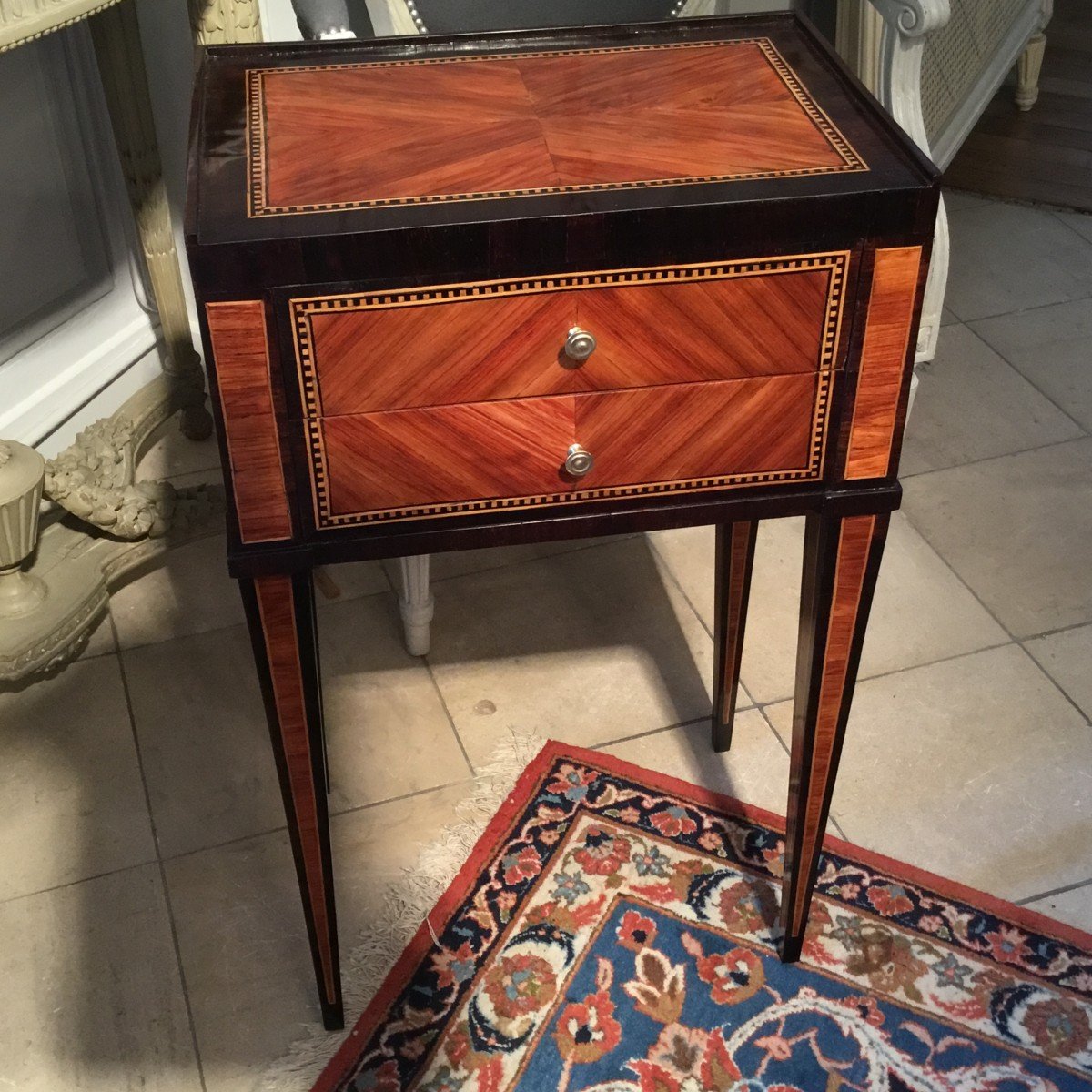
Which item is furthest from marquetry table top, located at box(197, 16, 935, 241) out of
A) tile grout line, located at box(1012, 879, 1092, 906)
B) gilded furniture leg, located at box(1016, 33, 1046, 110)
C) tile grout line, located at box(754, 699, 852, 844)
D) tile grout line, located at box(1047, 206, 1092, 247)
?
gilded furniture leg, located at box(1016, 33, 1046, 110)

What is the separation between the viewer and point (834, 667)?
3.36 feet

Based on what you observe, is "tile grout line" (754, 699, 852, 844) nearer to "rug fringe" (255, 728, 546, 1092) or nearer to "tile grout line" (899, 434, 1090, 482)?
"rug fringe" (255, 728, 546, 1092)

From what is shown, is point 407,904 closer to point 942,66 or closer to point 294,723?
point 294,723

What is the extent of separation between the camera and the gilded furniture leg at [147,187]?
1586 millimetres

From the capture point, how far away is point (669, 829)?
1.37 metres

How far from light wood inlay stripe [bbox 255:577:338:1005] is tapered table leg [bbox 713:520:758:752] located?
19.5 inches

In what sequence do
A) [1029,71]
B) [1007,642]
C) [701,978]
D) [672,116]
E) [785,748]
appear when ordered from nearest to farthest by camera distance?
[672,116] → [701,978] → [785,748] → [1007,642] → [1029,71]

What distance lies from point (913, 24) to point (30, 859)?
1333 mm

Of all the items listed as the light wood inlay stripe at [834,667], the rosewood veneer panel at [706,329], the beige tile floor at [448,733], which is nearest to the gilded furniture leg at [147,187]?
the beige tile floor at [448,733]

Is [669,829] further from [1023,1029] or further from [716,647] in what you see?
[1023,1029]

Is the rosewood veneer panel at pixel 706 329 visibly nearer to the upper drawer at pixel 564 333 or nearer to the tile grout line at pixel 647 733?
the upper drawer at pixel 564 333

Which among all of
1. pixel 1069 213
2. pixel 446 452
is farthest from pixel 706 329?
pixel 1069 213

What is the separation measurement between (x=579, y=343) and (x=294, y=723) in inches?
14.4

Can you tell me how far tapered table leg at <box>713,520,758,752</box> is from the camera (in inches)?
51.7
